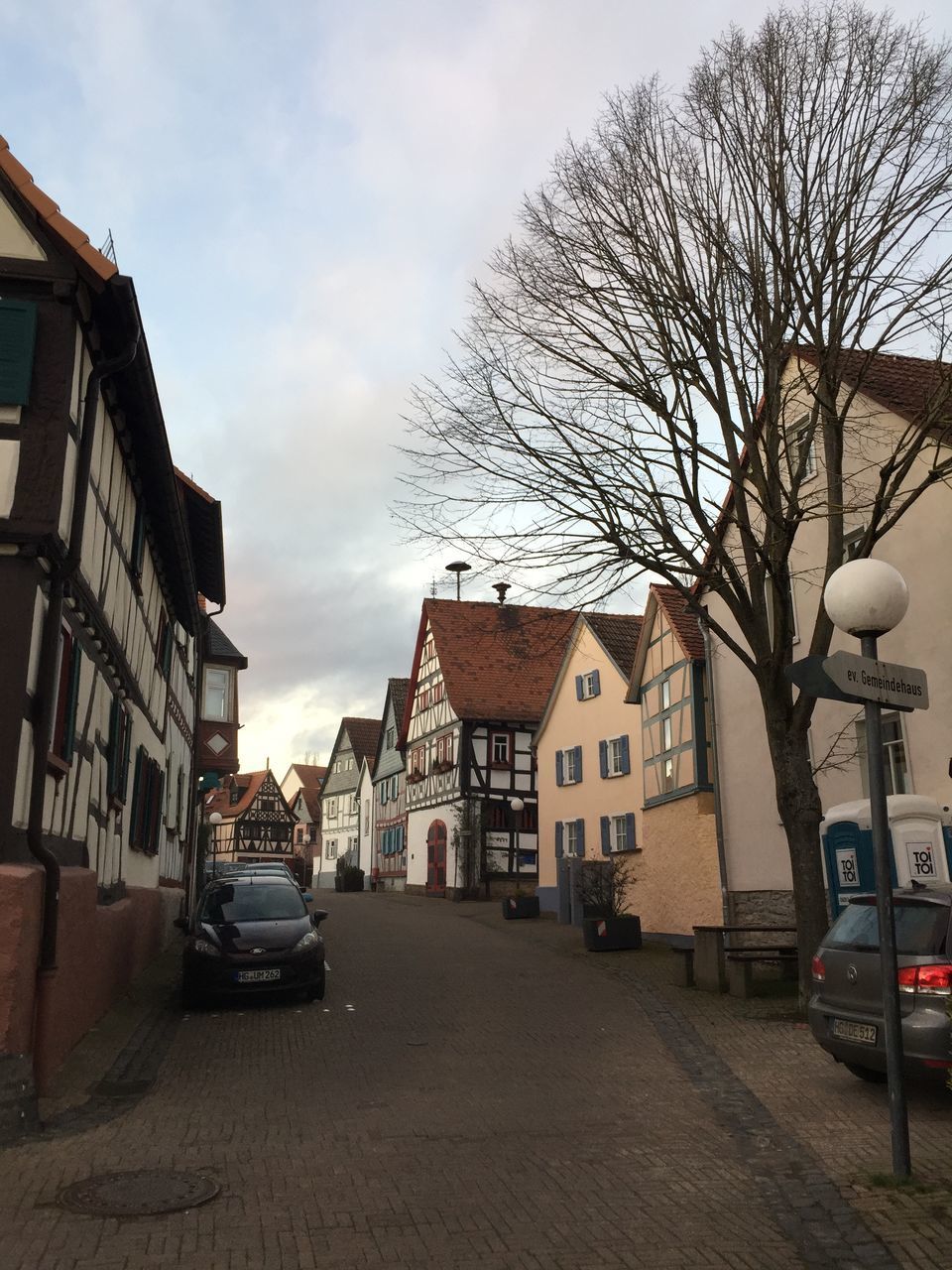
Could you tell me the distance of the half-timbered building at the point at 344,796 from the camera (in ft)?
208

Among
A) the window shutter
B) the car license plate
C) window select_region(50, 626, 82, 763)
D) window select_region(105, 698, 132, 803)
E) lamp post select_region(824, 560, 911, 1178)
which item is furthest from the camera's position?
window select_region(105, 698, 132, 803)

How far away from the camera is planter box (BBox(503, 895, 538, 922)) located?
29.7m

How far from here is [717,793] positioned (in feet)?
67.2

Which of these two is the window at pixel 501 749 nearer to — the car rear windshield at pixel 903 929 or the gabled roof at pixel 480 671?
the gabled roof at pixel 480 671

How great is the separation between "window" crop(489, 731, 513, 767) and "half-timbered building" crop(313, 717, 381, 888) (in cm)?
2053

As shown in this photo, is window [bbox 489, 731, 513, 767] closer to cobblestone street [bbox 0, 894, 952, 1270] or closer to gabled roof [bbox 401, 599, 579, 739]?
gabled roof [bbox 401, 599, 579, 739]

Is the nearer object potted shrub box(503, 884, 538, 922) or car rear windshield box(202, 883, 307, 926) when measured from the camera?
car rear windshield box(202, 883, 307, 926)

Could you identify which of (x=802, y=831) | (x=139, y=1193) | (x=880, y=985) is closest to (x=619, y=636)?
(x=802, y=831)

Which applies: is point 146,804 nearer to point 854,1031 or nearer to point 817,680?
point 854,1031

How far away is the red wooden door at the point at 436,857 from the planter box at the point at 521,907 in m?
11.6

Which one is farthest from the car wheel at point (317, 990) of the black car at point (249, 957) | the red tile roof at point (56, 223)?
the red tile roof at point (56, 223)

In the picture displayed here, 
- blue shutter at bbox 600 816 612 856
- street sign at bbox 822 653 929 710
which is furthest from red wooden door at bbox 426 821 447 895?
street sign at bbox 822 653 929 710

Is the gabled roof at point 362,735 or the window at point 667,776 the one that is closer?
the window at point 667,776

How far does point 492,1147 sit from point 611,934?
13.5 meters
